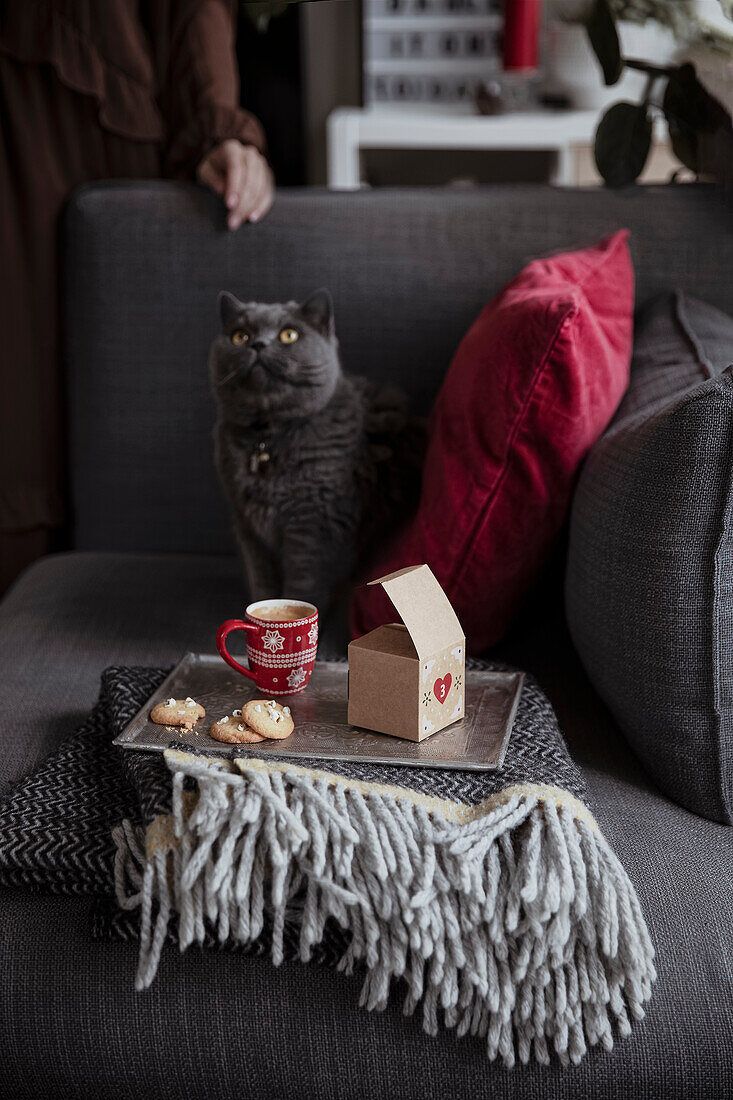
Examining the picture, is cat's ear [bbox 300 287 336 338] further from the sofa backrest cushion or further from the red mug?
the red mug

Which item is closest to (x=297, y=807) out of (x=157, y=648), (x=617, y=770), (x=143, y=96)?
(x=617, y=770)

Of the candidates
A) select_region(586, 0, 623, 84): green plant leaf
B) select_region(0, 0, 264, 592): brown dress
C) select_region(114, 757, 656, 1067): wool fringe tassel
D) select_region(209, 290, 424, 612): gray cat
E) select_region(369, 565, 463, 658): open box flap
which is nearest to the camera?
select_region(114, 757, 656, 1067): wool fringe tassel

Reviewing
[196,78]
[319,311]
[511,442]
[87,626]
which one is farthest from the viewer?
[196,78]

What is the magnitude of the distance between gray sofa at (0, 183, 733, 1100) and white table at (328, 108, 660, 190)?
113 cm

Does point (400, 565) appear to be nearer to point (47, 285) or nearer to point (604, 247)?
point (604, 247)

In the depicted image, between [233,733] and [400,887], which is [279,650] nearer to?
[233,733]

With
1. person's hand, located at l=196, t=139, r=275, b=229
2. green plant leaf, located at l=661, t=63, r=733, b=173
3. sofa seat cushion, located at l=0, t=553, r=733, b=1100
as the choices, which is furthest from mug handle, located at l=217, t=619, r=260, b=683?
green plant leaf, located at l=661, t=63, r=733, b=173

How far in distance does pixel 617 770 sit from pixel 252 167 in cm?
101

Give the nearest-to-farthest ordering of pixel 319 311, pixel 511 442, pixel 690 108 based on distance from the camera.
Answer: pixel 511 442, pixel 319 311, pixel 690 108

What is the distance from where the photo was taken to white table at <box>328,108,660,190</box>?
2.41 m

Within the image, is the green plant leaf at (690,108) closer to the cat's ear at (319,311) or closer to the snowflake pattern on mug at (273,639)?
the cat's ear at (319,311)

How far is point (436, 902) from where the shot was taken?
0.62 m

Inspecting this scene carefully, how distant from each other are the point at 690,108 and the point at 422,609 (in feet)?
3.30

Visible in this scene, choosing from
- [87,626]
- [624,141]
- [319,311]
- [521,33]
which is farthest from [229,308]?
[521,33]
